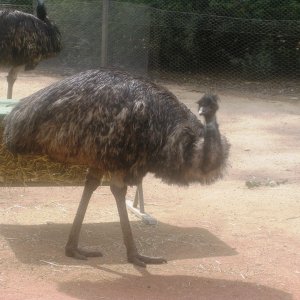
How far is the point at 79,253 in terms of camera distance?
519cm

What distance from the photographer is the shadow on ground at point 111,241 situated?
5230mm

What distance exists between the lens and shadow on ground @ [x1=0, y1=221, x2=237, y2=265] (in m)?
5.23

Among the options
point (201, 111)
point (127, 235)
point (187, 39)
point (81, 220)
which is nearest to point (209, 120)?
point (201, 111)

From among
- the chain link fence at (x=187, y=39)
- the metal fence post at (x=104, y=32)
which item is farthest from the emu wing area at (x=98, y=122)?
the chain link fence at (x=187, y=39)

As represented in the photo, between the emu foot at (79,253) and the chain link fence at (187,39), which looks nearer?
the emu foot at (79,253)

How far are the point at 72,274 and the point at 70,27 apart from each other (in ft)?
28.0

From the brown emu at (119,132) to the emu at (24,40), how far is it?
4.25 m

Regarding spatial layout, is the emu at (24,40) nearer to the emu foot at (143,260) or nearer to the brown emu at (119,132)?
the brown emu at (119,132)

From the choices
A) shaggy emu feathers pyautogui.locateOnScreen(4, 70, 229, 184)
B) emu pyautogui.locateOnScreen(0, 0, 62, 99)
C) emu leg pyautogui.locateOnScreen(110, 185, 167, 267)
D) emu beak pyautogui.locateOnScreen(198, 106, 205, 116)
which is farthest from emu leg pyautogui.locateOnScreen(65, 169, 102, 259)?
emu pyautogui.locateOnScreen(0, 0, 62, 99)

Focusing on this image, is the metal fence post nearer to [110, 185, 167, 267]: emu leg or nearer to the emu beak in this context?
[110, 185, 167, 267]: emu leg

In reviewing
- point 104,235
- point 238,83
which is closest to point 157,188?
point 104,235

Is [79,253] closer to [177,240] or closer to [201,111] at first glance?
[177,240]

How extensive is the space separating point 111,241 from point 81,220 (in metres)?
0.48

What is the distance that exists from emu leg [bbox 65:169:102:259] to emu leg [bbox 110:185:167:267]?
5.3 inches
